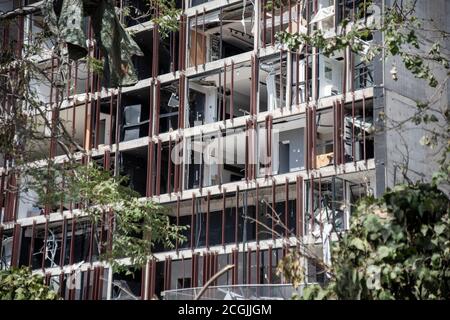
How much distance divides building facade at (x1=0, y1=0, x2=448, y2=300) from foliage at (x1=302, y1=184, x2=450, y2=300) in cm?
2168

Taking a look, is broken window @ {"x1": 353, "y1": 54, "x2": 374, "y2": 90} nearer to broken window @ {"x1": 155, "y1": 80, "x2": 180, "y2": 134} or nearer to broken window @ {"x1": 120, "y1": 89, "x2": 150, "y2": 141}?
broken window @ {"x1": 155, "y1": 80, "x2": 180, "y2": 134}

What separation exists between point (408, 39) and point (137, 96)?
86.6ft

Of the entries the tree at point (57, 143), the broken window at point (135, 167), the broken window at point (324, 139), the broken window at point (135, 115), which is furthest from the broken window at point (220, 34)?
the tree at point (57, 143)

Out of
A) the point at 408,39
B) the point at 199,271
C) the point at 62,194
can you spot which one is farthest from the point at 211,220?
the point at 408,39

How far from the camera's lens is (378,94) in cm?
3331

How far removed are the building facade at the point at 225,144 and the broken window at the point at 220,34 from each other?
5 centimetres

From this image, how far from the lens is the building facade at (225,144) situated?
113 feet

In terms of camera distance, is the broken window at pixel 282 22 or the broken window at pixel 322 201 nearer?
the broken window at pixel 322 201

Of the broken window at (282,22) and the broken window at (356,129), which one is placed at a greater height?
the broken window at (282,22)

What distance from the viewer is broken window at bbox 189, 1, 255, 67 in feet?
129

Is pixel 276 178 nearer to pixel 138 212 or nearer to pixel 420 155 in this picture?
pixel 420 155

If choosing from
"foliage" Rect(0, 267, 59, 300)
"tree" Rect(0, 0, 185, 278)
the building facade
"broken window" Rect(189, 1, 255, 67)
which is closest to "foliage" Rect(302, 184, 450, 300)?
"tree" Rect(0, 0, 185, 278)

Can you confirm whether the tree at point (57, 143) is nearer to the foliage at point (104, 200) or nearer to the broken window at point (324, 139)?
the foliage at point (104, 200)

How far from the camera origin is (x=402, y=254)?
33.9 feet
